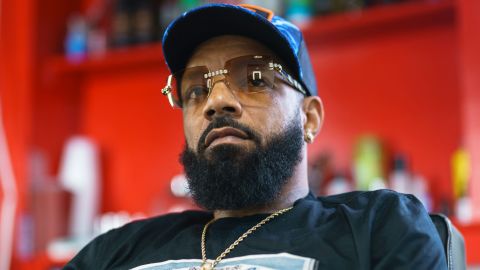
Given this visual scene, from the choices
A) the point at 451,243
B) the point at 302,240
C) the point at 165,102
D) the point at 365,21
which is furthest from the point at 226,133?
the point at 165,102

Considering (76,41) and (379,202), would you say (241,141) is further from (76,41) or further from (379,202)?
(76,41)

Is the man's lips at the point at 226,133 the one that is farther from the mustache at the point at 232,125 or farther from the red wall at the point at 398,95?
the red wall at the point at 398,95

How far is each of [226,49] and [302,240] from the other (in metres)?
0.39

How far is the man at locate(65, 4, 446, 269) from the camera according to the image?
109 cm

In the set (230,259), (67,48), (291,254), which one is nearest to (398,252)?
(291,254)

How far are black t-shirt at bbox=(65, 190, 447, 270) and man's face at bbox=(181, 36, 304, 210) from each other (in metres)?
0.05

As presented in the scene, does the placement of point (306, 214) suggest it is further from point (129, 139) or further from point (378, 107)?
point (129, 139)

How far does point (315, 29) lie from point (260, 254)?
4.38 ft

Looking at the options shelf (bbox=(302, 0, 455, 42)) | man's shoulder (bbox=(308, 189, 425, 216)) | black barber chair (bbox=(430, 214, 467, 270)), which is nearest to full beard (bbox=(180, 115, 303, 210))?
man's shoulder (bbox=(308, 189, 425, 216))

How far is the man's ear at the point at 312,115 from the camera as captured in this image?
1330mm

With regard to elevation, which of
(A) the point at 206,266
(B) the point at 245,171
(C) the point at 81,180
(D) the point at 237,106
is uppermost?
(D) the point at 237,106

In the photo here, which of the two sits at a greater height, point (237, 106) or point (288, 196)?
point (237, 106)

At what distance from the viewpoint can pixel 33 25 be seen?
264 cm

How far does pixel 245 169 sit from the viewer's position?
3.89ft
